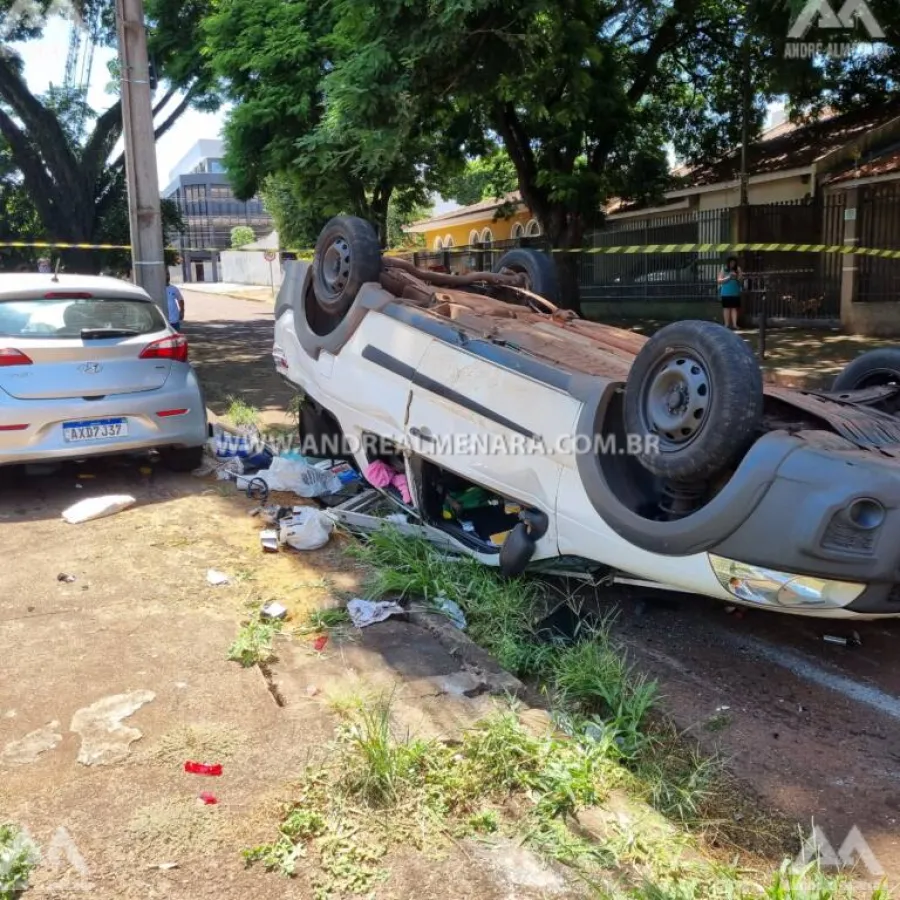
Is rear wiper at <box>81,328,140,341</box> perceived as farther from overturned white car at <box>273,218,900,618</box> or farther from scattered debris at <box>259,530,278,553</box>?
scattered debris at <box>259,530,278,553</box>

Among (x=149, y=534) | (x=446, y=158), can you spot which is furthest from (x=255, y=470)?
(x=446, y=158)

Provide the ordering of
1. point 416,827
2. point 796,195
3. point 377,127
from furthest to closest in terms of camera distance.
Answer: point 796,195 < point 377,127 < point 416,827

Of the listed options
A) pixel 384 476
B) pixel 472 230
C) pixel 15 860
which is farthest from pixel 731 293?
pixel 472 230

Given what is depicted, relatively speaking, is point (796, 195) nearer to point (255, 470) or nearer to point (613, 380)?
point (255, 470)

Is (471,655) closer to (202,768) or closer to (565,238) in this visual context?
(202,768)

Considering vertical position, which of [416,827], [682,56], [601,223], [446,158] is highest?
[682,56]

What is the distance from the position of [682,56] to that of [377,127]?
11684 mm

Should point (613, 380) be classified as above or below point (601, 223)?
below

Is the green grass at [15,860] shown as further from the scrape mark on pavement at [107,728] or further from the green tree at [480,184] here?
the green tree at [480,184]

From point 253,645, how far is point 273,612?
1.24 feet

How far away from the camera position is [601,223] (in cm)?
1664

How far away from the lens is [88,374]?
221 inches

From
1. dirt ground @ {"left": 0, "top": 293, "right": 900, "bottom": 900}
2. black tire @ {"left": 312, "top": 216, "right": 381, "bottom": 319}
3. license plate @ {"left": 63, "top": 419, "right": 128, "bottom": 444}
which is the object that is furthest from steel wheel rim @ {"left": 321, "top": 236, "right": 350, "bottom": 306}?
license plate @ {"left": 63, "top": 419, "right": 128, "bottom": 444}

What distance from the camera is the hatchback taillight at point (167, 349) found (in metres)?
5.93
